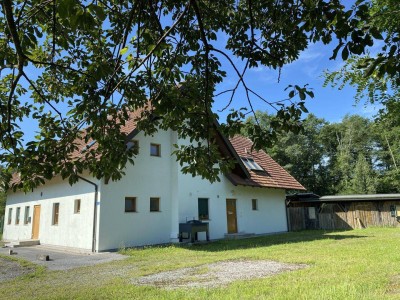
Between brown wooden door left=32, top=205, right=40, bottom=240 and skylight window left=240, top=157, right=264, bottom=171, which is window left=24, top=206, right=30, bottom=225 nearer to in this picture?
brown wooden door left=32, top=205, right=40, bottom=240

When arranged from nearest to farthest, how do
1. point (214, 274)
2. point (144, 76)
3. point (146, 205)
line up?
point (144, 76) → point (214, 274) → point (146, 205)

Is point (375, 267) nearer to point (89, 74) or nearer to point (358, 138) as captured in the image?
point (89, 74)

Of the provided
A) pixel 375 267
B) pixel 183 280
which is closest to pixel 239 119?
pixel 183 280

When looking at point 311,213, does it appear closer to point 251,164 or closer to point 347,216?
point 347,216

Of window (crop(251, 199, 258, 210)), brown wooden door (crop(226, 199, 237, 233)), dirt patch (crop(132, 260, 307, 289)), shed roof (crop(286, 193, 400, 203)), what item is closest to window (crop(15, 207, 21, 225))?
brown wooden door (crop(226, 199, 237, 233))

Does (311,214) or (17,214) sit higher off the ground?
(17,214)

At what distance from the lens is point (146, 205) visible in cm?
1608

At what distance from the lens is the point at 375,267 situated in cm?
804

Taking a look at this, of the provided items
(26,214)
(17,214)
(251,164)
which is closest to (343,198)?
(251,164)

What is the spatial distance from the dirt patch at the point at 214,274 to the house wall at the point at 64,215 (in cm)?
695

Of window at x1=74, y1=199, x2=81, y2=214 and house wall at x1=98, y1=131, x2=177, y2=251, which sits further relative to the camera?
window at x1=74, y1=199, x2=81, y2=214

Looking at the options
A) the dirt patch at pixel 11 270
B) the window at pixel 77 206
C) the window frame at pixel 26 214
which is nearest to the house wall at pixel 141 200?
the window at pixel 77 206

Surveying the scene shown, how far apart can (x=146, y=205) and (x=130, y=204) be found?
793 millimetres

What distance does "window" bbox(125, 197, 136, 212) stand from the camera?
1552 cm
